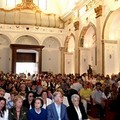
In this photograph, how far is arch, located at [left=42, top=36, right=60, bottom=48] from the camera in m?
24.3

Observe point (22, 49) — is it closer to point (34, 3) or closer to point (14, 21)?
point (14, 21)

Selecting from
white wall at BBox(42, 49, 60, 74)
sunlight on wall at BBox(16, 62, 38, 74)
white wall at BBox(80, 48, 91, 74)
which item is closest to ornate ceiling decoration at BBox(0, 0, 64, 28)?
white wall at BBox(42, 49, 60, 74)

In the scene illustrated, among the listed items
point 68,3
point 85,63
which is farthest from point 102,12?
point 68,3

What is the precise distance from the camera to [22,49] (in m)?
23.2

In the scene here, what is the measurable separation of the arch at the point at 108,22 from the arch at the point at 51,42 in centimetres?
886

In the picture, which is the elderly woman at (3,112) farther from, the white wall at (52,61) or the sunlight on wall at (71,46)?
the white wall at (52,61)

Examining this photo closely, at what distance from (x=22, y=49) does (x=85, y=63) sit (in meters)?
6.18

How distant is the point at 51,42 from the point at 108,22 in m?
9.81

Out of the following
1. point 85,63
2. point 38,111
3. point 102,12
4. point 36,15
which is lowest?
point 38,111

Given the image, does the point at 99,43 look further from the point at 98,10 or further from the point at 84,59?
the point at 84,59

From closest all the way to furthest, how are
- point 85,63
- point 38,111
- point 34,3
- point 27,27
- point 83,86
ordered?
point 38,111 → point 83,86 → point 85,63 → point 27,27 → point 34,3

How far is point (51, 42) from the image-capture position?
24.6 m

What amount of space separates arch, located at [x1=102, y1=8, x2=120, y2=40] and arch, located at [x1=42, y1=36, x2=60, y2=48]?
8.86m

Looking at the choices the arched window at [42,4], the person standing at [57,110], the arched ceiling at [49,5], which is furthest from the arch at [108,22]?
the arched window at [42,4]
